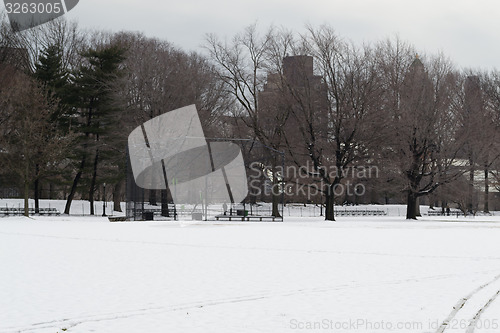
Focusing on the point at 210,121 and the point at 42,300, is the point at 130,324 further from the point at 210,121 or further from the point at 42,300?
the point at 210,121

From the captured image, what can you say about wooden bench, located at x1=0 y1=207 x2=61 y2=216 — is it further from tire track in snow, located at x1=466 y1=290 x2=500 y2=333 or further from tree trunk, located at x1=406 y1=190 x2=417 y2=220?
tire track in snow, located at x1=466 y1=290 x2=500 y2=333

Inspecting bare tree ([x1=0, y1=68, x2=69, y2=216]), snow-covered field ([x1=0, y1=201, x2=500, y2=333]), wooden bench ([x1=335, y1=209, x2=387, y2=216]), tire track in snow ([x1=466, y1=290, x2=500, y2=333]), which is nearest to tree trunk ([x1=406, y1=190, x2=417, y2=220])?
wooden bench ([x1=335, y1=209, x2=387, y2=216])

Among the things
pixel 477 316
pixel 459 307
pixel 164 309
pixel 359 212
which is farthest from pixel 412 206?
pixel 164 309

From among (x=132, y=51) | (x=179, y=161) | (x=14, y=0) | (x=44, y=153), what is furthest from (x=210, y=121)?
(x=14, y=0)

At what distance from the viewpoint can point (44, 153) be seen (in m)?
41.8

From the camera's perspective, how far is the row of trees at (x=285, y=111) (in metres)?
42.7

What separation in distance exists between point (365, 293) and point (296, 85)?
34.1 meters

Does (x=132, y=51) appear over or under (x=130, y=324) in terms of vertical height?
over

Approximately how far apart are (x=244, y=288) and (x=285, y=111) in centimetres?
3550

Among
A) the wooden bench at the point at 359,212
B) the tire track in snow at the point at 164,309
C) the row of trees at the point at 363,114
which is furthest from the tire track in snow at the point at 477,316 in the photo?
the wooden bench at the point at 359,212

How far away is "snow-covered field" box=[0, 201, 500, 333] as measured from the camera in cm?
864

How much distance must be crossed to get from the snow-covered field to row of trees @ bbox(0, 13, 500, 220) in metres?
23.7

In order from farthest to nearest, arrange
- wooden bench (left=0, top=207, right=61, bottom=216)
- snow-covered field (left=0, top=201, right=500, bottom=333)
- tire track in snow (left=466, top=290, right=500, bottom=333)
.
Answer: wooden bench (left=0, top=207, right=61, bottom=216), snow-covered field (left=0, top=201, right=500, bottom=333), tire track in snow (left=466, top=290, right=500, bottom=333)

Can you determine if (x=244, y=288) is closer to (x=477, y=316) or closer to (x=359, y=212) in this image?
Answer: (x=477, y=316)
